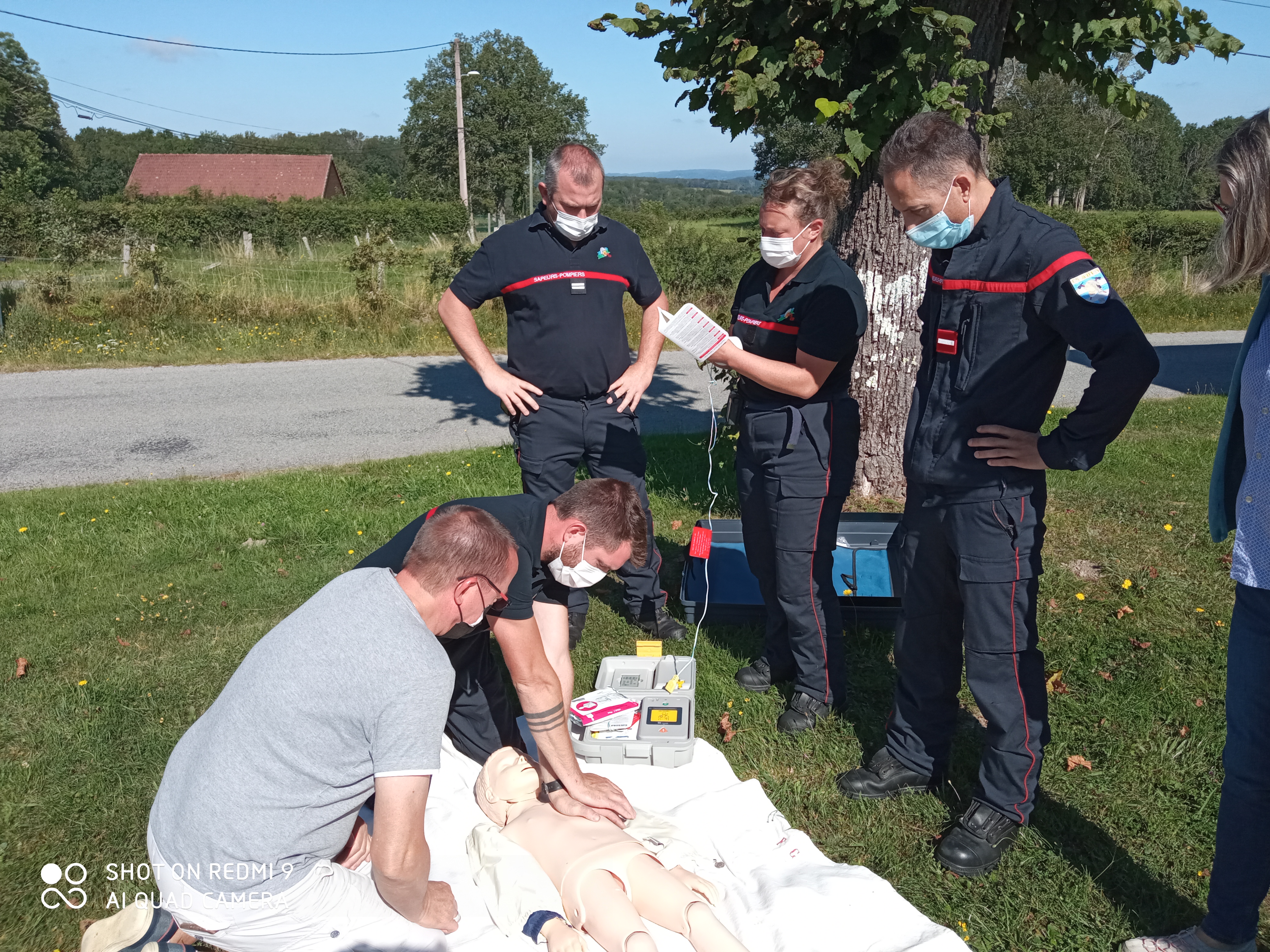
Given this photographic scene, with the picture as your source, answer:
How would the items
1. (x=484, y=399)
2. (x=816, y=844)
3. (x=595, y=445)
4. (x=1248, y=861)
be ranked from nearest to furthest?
1. (x=1248, y=861)
2. (x=816, y=844)
3. (x=595, y=445)
4. (x=484, y=399)

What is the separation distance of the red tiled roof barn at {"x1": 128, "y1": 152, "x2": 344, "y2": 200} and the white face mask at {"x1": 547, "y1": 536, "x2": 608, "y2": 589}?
190ft

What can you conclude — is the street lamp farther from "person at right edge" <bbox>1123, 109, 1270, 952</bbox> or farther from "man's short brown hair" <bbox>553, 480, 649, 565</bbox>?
"person at right edge" <bbox>1123, 109, 1270, 952</bbox>

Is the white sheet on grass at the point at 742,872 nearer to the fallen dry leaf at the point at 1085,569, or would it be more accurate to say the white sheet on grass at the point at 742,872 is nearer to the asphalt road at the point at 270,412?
the fallen dry leaf at the point at 1085,569

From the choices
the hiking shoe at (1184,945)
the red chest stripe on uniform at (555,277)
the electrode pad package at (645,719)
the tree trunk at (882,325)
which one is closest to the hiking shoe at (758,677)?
the electrode pad package at (645,719)

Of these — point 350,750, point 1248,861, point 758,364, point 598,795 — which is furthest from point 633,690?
point 1248,861

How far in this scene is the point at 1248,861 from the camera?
251 centimetres

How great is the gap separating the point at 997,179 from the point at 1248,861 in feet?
6.95

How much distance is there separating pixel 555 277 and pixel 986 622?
253 centimetres

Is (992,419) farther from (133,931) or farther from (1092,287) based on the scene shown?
(133,931)

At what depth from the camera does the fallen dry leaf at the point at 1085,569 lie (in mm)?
5344

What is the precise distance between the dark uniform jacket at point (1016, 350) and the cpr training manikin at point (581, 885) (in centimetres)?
150

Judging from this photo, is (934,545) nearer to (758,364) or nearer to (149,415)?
(758,364)

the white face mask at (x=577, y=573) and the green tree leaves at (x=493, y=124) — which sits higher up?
the green tree leaves at (x=493, y=124)

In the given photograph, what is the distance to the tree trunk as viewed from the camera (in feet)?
20.4
